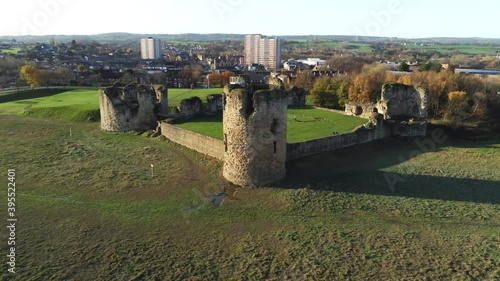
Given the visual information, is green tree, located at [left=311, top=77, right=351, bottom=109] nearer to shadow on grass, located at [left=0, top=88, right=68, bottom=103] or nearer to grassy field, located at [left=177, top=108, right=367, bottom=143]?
grassy field, located at [left=177, top=108, right=367, bottom=143]

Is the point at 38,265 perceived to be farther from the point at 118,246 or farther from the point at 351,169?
the point at 351,169

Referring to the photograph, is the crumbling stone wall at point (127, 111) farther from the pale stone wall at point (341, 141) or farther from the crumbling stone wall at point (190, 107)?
the pale stone wall at point (341, 141)

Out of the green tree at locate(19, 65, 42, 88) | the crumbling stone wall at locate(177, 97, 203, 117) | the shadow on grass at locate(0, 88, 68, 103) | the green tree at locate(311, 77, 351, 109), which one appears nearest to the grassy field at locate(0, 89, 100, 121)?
the shadow on grass at locate(0, 88, 68, 103)

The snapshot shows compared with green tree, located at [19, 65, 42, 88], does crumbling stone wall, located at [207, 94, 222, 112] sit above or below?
below

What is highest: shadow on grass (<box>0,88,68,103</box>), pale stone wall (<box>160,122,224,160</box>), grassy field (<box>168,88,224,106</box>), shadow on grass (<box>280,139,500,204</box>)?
grassy field (<box>168,88,224,106</box>)

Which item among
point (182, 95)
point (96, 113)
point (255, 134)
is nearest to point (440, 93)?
point (255, 134)

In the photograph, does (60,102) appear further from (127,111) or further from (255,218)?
(255,218)

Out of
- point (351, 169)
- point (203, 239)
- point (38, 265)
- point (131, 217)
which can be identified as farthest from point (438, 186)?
point (38, 265)
